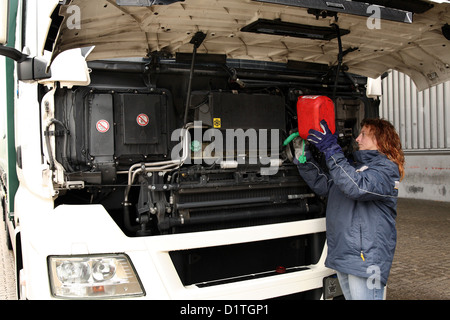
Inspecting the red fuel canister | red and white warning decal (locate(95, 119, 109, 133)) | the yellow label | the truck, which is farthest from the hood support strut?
the red fuel canister

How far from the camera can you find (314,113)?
9.35 feet

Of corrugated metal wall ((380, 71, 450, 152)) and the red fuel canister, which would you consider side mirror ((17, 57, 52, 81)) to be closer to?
the red fuel canister

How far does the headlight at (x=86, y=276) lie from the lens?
2330mm

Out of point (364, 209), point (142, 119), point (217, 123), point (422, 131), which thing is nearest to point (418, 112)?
point (422, 131)

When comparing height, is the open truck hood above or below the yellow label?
above

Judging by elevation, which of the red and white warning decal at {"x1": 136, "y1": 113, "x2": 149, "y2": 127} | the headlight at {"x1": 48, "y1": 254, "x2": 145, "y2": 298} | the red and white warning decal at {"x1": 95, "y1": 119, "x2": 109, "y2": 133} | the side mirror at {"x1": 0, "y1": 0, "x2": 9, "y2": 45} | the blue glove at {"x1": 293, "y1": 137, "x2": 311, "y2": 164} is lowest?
the headlight at {"x1": 48, "y1": 254, "x2": 145, "y2": 298}

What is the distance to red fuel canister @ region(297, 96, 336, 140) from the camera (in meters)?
2.84

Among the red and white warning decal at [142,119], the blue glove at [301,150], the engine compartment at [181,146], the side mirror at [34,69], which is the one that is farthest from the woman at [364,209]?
the side mirror at [34,69]

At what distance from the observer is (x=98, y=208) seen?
8.08ft

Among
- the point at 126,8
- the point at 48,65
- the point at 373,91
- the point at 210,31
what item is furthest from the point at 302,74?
the point at 48,65

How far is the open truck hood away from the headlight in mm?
1188

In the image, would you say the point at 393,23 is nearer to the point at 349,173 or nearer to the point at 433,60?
the point at 433,60

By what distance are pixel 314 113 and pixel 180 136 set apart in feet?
3.12

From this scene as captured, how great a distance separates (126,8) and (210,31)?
0.60 metres
